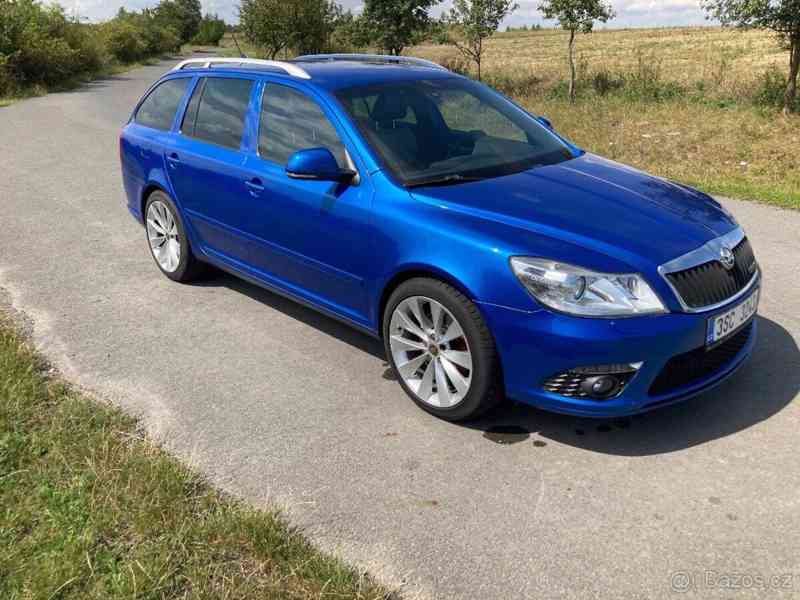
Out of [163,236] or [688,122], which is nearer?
[163,236]

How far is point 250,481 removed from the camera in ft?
11.0

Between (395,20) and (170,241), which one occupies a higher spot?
(395,20)

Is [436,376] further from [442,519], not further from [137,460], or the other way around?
[137,460]

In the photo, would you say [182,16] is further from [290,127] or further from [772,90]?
[290,127]

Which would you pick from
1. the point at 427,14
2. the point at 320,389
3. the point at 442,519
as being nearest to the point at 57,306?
the point at 320,389

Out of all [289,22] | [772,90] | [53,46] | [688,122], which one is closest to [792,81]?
[772,90]

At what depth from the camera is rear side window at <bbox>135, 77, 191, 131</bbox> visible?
577cm

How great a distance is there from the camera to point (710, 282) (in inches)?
139

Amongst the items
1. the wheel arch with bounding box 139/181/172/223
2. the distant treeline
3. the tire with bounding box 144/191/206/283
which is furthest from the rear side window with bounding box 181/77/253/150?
A: the distant treeline

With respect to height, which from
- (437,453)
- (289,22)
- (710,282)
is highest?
(289,22)

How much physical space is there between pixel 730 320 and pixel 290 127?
274cm

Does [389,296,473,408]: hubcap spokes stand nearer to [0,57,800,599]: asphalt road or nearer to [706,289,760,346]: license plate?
[0,57,800,599]: asphalt road

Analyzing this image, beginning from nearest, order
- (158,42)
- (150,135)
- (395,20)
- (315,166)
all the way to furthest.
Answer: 1. (315,166)
2. (150,135)
3. (395,20)
4. (158,42)

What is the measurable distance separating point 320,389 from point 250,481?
98cm
